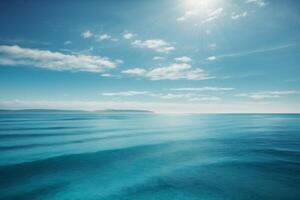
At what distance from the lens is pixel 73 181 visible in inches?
437

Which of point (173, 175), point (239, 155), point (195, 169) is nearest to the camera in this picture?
point (173, 175)

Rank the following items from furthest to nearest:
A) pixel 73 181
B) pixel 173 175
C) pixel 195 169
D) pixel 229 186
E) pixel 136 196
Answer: pixel 195 169
pixel 173 175
pixel 73 181
pixel 229 186
pixel 136 196

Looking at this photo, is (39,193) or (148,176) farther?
(148,176)

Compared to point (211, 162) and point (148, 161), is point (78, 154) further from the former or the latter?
point (211, 162)

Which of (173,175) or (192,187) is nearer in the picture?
(192,187)

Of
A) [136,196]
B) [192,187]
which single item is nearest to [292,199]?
[192,187]

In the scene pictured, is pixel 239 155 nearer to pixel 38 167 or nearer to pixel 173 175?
pixel 173 175

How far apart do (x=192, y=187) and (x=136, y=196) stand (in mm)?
3459

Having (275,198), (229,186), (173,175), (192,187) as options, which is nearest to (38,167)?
(173,175)

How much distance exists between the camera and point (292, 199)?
860 cm

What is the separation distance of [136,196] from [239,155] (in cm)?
1299

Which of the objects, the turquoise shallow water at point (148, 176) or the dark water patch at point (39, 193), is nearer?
the dark water patch at point (39, 193)

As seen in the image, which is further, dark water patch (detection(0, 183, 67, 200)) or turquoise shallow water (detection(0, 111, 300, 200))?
turquoise shallow water (detection(0, 111, 300, 200))

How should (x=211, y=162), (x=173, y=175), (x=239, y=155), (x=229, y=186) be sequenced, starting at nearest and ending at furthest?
(x=229, y=186) < (x=173, y=175) < (x=211, y=162) < (x=239, y=155)
